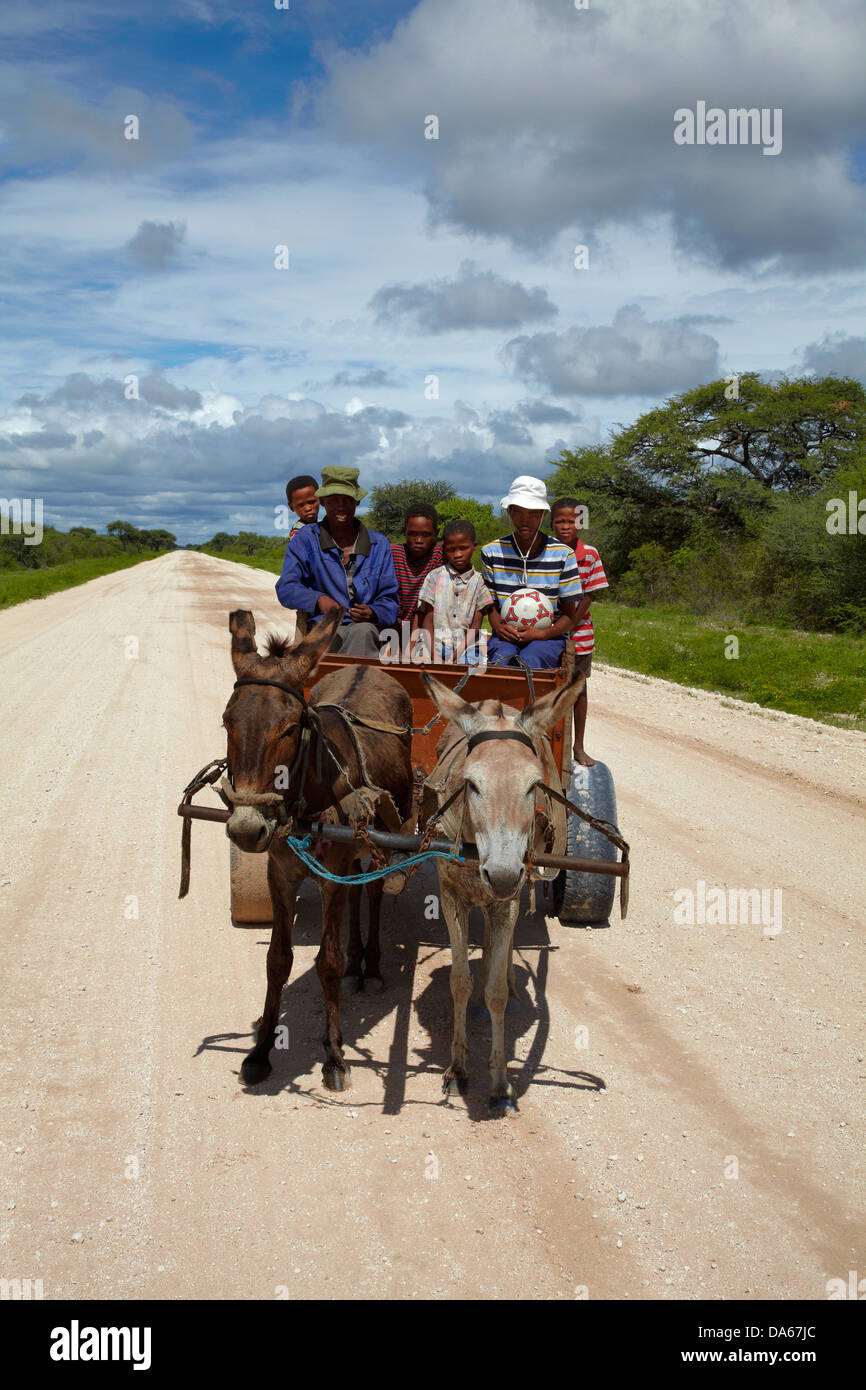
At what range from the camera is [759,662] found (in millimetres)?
14961

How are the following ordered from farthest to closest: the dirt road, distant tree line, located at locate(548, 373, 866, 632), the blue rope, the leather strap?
distant tree line, located at locate(548, 373, 866, 632) < the blue rope < the leather strap < the dirt road

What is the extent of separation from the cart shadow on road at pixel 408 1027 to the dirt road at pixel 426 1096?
0.02m

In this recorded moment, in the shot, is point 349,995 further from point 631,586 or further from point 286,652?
point 631,586

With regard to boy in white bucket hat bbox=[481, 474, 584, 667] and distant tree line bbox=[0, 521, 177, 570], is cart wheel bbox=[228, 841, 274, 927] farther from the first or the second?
distant tree line bbox=[0, 521, 177, 570]

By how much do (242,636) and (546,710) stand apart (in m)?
1.40

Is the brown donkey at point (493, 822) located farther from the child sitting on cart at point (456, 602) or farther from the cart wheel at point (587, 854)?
the child sitting on cart at point (456, 602)

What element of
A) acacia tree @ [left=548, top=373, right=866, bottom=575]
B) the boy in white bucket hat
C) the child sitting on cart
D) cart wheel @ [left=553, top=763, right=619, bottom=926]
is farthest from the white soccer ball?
acacia tree @ [left=548, top=373, right=866, bottom=575]

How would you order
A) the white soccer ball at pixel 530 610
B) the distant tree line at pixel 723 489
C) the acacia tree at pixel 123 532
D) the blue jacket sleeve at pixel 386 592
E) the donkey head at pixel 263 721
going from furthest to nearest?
1. the acacia tree at pixel 123 532
2. the distant tree line at pixel 723 489
3. the blue jacket sleeve at pixel 386 592
4. the white soccer ball at pixel 530 610
5. the donkey head at pixel 263 721

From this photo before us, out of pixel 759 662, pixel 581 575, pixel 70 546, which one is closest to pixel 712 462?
pixel 759 662

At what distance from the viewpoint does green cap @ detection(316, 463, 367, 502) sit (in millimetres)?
6191

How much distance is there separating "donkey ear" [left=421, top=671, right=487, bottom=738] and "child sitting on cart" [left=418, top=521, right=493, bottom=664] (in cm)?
207

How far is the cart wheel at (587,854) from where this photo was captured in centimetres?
557

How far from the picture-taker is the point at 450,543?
606 cm

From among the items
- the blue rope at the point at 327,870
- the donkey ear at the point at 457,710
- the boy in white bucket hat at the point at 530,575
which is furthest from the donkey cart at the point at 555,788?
the donkey ear at the point at 457,710
